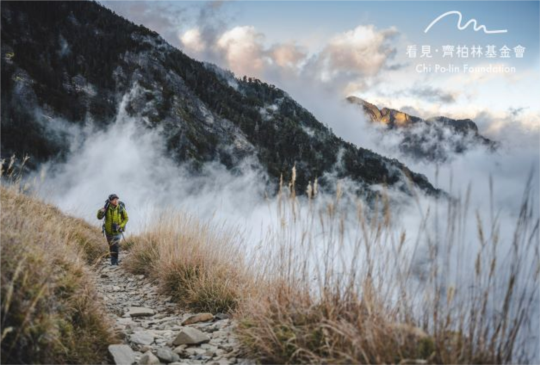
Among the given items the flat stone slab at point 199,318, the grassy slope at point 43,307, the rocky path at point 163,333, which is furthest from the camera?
the flat stone slab at point 199,318

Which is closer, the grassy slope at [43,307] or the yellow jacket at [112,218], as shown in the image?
the grassy slope at [43,307]

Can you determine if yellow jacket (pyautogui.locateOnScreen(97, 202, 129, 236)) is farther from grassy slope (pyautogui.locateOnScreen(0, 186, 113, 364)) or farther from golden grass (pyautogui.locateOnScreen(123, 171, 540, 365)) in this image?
golden grass (pyautogui.locateOnScreen(123, 171, 540, 365))

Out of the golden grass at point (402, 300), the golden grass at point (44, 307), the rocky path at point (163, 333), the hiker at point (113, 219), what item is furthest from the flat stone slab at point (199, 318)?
the hiker at point (113, 219)

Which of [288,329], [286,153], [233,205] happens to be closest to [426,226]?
[288,329]

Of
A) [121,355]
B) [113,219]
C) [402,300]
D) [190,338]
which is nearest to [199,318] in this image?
[190,338]

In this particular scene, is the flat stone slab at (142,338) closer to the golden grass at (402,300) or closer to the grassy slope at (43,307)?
the grassy slope at (43,307)

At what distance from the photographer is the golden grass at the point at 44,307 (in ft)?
7.07

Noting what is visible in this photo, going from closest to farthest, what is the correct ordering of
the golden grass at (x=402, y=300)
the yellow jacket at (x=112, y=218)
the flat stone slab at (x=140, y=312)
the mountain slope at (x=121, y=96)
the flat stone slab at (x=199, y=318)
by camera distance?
the golden grass at (x=402, y=300), the flat stone slab at (x=199, y=318), the flat stone slab at (x=140, y=312), the yellow jacket at (x=112, y=218), the mountain slope at (x=121, y=96)

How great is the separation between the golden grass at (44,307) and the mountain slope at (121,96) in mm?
98755

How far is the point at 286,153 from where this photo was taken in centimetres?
17575

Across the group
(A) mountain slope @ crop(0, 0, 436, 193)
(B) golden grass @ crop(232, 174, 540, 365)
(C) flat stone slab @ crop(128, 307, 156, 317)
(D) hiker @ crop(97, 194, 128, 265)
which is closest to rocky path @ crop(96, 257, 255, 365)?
(C) flat stone slab @ crop(128, 307, 156, 317)

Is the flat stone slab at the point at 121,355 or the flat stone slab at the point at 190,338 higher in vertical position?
the flat stone slab at the point at 121,355

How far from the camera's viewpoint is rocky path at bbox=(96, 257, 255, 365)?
3.11 metres

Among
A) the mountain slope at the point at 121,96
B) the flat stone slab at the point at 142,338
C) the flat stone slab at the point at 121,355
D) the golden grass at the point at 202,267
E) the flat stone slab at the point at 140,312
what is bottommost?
the flat stone slab at the point at 140,312
